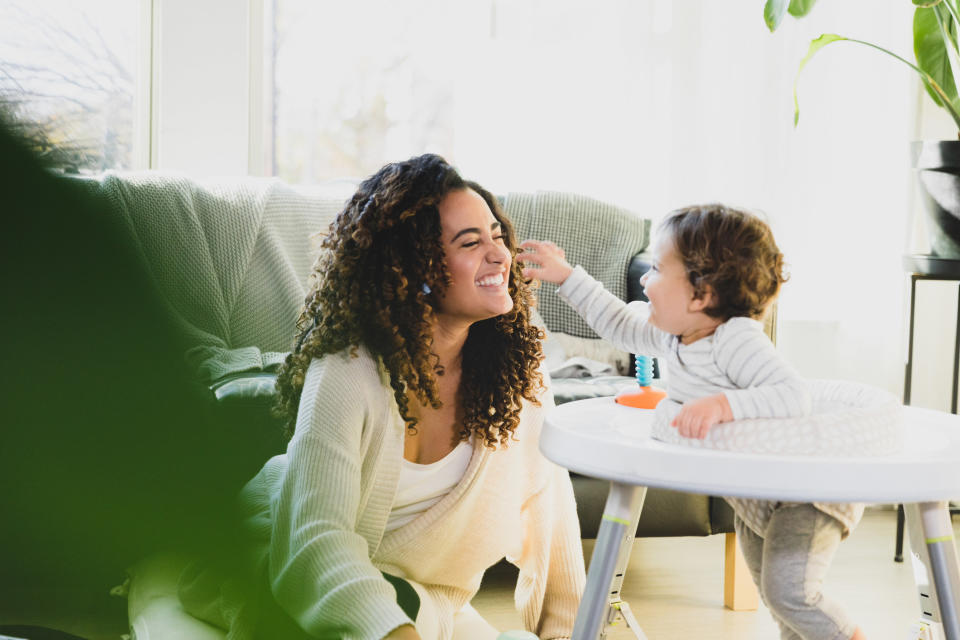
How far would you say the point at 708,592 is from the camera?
7.32 feet

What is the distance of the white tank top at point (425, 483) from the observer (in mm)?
1354

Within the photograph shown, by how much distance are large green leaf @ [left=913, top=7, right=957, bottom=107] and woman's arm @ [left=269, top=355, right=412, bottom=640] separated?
5.43 feet

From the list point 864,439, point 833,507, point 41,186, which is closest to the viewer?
point 41,186

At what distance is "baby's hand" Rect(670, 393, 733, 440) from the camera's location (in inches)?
36.5

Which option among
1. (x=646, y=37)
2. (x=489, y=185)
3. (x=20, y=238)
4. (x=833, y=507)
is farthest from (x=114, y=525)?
(x=646, y=37)

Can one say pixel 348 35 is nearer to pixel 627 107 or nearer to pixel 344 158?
pixel 344 158

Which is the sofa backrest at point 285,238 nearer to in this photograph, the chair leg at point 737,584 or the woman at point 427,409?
the woman at point 427,409

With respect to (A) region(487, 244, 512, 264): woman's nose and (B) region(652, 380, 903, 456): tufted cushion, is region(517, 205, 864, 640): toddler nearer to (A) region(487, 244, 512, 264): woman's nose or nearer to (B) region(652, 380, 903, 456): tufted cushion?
(B) region(652, 380, 903, 456): tufted cushion

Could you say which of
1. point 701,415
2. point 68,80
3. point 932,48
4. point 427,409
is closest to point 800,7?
point 932,48

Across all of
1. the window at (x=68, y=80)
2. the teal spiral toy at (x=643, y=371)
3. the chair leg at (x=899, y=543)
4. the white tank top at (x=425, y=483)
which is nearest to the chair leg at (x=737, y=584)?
the chair leg at (x=899, y=543)

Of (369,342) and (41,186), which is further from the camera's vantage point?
(369,342)

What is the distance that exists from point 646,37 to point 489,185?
2.19 ft

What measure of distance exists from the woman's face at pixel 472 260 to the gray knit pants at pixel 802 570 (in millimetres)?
442

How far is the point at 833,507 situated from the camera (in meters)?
1.05
